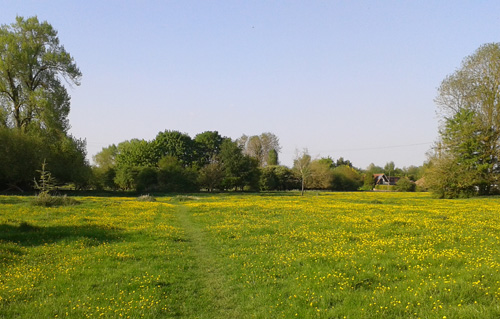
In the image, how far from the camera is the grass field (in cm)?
711

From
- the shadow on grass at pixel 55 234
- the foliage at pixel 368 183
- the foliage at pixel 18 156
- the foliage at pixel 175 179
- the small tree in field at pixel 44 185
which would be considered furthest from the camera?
the foliage at pixel 368 183

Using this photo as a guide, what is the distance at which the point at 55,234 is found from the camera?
1491 cm

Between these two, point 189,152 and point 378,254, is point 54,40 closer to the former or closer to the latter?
point 189,152

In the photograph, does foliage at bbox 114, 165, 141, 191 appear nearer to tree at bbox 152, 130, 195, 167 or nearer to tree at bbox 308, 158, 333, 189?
tree at bbox 152, 130, 195, 167

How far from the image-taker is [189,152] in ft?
298

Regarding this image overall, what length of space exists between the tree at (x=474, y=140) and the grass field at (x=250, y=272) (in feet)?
127

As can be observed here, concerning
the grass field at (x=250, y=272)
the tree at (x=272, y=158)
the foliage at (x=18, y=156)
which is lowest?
the grass field at (x=250, y=272)

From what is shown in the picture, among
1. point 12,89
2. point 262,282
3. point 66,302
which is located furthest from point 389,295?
point 12,89

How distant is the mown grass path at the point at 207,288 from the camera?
7.34 metres

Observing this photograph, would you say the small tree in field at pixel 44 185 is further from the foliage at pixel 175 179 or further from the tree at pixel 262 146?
the tree at pixel 262 146

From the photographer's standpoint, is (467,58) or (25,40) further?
(467,58)

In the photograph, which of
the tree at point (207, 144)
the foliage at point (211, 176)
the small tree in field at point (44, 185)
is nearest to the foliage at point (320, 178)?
the tree at point (207, 144)

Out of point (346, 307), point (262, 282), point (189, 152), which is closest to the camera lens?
point (346, 307)

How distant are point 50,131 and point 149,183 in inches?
913
